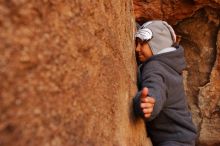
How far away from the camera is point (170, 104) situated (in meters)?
1.37

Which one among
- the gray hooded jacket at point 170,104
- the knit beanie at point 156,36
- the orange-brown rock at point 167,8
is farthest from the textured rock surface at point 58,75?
the orange-brown rock at point 167,8

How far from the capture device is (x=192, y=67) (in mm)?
2670

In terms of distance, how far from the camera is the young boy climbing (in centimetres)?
132

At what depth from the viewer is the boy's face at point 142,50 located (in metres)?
1.42

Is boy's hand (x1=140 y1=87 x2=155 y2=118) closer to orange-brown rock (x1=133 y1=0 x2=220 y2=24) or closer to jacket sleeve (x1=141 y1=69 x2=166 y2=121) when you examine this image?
jacket sleeve (x1=141 y1=69 x2=166 y2=121)

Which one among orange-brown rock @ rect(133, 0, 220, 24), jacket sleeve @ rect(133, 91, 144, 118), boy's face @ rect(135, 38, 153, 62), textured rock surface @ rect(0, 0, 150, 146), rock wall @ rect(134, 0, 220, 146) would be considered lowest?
rock wall @ rect(134, 0, 220, 146)

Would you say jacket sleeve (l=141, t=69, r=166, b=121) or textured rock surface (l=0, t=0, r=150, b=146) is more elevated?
textured rock surface (l=0, t=0, r=150, b=146)

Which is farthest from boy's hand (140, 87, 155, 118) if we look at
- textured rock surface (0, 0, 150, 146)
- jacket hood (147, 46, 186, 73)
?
jacket hood (147, 46, 186, 73)

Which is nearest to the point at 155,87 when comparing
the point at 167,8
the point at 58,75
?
the point at 58,75

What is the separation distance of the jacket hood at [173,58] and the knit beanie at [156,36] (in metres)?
0.05

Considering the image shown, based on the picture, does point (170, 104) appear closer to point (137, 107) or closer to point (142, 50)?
point (142, 50)

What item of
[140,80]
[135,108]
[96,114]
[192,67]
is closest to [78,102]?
[96,114]

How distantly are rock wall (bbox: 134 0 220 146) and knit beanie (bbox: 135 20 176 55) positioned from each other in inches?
34.1

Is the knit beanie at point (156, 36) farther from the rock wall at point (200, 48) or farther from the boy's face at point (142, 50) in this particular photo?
the rock wall at point (200, 48)
